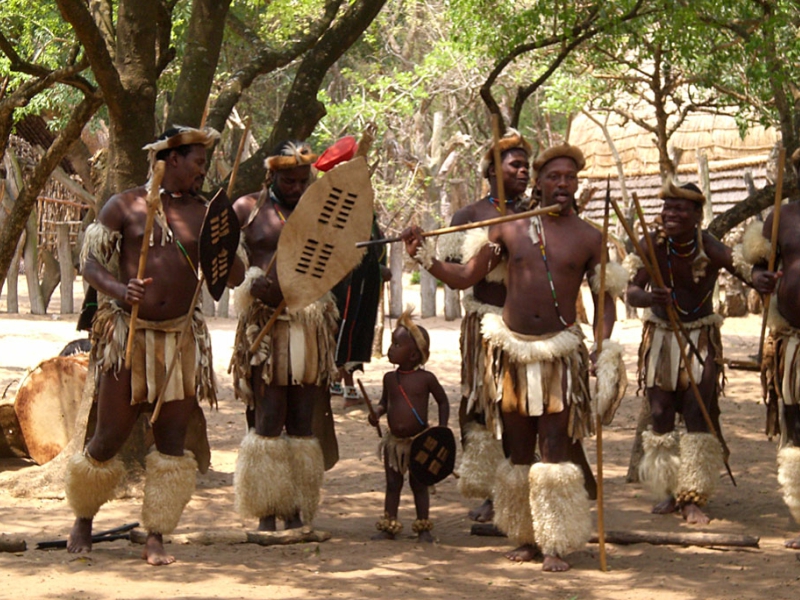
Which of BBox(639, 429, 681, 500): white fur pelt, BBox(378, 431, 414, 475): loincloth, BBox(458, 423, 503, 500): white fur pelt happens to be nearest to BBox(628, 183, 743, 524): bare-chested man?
BBox(639, 429, 681, 500): white fur pelt

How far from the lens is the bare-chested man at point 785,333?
5.70 metres

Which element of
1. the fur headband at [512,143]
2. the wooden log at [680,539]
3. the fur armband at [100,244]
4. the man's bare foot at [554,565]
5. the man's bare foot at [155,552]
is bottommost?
the man's bare foot at [554,565]

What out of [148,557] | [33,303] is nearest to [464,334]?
[148,557]

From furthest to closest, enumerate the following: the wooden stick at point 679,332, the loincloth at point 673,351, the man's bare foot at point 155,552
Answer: the loincloth at point 673,351 → the wooden stick at point 679,332 → the man's bare foot at point 155,552

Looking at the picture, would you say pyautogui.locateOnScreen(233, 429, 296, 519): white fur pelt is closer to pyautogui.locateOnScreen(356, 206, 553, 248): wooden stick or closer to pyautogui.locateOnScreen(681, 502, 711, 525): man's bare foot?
pyautogui.locateOnScreen(356, 206, 553, 248): wooden stick

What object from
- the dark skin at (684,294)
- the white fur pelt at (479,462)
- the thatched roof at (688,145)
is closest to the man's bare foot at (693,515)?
the dark skin at (684,294)

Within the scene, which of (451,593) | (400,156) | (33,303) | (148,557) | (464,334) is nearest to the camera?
(451,593)

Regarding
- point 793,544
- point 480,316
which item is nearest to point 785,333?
point 793,544

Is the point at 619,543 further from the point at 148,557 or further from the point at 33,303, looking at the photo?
the point at 33,303

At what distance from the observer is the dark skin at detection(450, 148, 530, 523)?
247 inches

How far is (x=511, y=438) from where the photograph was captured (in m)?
5.42

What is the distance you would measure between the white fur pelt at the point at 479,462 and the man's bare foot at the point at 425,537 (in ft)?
2.23

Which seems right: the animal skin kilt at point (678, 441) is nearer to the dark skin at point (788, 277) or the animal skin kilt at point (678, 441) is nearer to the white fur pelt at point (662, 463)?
the white fur pelt at point (662, 463)

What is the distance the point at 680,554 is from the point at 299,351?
213 cm
